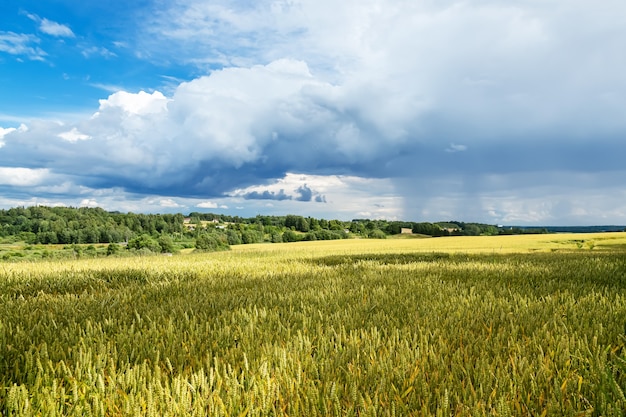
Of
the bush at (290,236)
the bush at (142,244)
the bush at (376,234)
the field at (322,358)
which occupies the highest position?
the field at (322,358)

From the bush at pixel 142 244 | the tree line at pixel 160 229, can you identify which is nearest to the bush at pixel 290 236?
the tree line at pixel 160 229

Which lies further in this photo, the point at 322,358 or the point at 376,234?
Result: the point at 376,234

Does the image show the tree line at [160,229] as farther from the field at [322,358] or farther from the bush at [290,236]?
the field at [322,358]

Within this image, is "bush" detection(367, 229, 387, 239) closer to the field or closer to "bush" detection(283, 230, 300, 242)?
"bush" detection(283, 230, 300, 242)

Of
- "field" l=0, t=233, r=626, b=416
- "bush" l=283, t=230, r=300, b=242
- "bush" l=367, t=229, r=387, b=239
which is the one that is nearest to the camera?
"field" l=0, t=233, r=626, b=416

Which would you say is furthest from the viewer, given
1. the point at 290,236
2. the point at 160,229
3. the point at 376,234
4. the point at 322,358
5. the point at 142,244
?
the point at 160,229

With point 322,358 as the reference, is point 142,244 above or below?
below

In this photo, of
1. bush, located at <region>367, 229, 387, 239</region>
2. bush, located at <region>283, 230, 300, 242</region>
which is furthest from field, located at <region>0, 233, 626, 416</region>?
bush, located at <region>283, 230, 300, 242</region>

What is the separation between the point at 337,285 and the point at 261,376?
358 cm

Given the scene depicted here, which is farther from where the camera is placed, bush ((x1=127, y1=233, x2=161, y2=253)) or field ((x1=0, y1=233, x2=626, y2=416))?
bush ((x1=127, y1=233, x2=161, y2=253))

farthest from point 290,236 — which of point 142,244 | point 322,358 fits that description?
point 322,358

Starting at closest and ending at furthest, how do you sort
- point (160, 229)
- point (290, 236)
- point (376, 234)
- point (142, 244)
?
point (376, 234)
point (142, 244)
point (290, 236)
point (160, 229)

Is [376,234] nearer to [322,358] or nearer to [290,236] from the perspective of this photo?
[290,236]

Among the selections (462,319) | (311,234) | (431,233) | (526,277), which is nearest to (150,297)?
(462,319)
